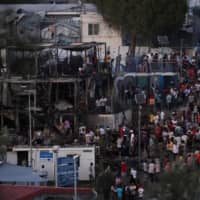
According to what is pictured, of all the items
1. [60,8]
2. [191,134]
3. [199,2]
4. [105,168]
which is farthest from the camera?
[199,2]

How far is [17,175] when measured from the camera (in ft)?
86.8

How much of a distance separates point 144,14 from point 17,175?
25.3 metres

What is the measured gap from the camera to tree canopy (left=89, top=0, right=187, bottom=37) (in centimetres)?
5006

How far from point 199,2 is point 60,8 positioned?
1045 cm

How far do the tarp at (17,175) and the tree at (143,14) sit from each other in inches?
943

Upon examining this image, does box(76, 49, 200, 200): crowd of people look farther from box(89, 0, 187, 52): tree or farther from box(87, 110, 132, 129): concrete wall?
box(89, 0, 187, 52): tree

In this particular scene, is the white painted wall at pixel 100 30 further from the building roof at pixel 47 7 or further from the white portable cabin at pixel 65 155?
the white portable cabin at pixel 65 155

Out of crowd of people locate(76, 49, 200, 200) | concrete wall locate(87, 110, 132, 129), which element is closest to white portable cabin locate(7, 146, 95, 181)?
crowd of people locate(76, 49, 200, 200)

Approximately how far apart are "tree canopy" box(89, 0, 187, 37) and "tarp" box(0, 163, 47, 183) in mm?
24183

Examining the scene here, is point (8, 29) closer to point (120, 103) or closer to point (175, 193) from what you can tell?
point (120, 103)

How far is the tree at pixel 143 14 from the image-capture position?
164 feet

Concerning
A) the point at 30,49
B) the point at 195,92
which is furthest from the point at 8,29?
the point at 195,92

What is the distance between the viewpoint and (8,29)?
51.3m

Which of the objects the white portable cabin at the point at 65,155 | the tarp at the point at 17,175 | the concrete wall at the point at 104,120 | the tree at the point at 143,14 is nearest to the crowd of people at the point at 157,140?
the concrete wall at the point at 104,120
